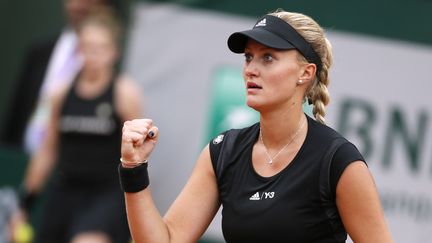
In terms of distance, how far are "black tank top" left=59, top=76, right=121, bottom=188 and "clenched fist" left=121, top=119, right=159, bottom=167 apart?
144 inches

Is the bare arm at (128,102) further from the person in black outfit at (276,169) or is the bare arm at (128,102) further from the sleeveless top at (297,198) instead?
the sleeveless top at (297,198)

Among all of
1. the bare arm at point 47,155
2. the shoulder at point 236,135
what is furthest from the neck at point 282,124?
the bare arm at point 47,155

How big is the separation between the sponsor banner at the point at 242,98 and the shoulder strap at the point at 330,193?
12.7 feet

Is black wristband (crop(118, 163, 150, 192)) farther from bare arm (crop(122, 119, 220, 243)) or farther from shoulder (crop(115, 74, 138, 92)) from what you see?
shoulder (crop(115, 74, 138, 92))

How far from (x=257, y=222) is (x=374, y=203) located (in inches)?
16.7

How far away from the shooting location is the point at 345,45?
7.90 metres

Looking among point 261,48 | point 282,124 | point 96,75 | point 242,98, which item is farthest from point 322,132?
point 96,75

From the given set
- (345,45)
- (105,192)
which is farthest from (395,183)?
(105,192)

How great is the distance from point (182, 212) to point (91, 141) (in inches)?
142

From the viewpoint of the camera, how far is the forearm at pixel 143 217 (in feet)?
13.2

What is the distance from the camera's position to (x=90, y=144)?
765 cm

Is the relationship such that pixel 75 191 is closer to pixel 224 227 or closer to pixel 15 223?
pixel 15 223

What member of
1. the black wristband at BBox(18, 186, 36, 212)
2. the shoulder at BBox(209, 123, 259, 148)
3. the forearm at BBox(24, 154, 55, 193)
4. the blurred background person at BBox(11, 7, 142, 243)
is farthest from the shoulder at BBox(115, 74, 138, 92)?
the shoulder at BBox(209, 123, 259, 148)

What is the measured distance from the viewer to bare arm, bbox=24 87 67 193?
25.8 feet
